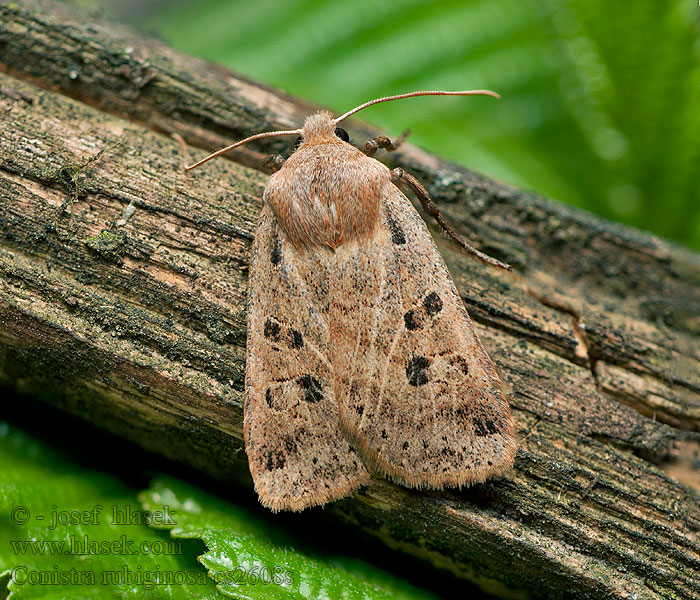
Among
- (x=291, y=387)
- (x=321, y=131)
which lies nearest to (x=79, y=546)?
(x=291, y=387)

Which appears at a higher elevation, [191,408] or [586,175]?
[586,175]

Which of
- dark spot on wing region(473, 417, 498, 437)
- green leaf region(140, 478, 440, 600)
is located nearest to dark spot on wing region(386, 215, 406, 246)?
dark spot on wing region(473, 417, 498, 437)

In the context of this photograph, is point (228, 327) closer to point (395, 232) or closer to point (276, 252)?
point (276, 252)

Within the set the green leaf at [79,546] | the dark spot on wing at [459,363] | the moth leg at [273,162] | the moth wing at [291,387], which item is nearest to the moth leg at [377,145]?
the moth leg at [273,162]

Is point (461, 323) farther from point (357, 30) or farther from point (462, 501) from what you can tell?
point (357, 30)

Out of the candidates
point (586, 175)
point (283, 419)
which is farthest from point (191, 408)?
point (586, 175)

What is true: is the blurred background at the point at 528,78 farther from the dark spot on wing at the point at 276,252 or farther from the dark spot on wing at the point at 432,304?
the dark spot on wing at the point at 432,304

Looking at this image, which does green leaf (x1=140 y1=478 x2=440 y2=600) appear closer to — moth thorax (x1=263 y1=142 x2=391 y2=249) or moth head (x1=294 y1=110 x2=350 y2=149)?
moth thorax (x1=263 y1=142 x2=391 y2=249)
